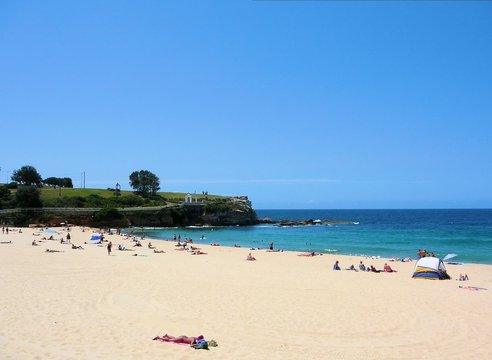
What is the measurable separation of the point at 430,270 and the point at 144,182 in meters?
105

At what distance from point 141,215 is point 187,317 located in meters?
76.9

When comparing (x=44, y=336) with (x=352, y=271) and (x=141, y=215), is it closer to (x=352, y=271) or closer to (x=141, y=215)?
(x=352, y=271)

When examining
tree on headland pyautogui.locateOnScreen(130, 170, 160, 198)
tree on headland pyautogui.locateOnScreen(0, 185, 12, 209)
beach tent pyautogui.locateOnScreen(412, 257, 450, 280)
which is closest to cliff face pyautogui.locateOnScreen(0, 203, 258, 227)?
tree on headland pyautogui.locateOnScreen(0, 185, 12, 209)

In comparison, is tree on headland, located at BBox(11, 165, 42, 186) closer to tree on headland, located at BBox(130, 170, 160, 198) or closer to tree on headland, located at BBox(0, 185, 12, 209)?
tree on headland, located at BBox(0, 185, 12, 209)

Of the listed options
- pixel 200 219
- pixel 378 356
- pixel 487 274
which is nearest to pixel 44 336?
pixel 378 356

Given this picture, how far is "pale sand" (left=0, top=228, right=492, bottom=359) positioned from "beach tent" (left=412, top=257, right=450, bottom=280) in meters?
1.06

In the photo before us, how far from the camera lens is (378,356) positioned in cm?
1045

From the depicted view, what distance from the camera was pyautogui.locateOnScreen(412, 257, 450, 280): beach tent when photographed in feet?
83.0

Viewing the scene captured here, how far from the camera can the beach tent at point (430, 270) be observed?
25.3m

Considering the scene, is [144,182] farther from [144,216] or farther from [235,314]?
[235,314]

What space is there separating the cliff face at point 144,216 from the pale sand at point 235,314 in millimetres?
53563

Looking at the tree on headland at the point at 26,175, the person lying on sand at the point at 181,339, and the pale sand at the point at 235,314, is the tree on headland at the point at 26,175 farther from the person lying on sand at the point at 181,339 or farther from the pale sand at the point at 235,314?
the person lying on sand at the point at 181,339

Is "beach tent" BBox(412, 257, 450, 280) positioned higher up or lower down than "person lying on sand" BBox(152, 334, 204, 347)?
lower down

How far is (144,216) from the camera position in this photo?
88438 millimetres
